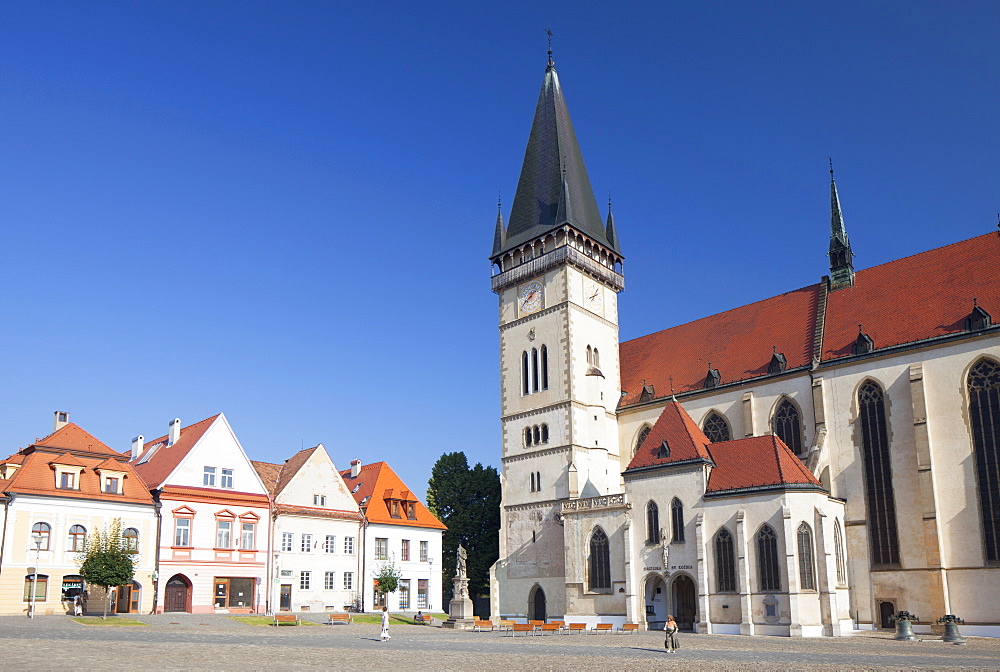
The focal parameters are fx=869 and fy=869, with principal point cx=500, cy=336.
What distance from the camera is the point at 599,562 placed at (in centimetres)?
4106

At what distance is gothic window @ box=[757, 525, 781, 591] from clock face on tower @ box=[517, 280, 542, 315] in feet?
63.5

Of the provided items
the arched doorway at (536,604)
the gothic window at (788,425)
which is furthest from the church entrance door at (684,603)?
the arched doorway at (536,604)

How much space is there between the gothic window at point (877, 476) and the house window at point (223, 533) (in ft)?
96.2

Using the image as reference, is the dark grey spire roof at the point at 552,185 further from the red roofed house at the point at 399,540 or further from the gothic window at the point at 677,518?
the gothic window at the point at 677,518

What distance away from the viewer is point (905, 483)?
36.4m

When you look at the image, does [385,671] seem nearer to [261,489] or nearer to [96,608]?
[96,608]

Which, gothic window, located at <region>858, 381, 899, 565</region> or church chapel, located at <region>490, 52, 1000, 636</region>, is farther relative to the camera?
gothic window, located at <region>858, 381, 899, 565</region>

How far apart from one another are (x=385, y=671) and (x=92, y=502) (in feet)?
88.3

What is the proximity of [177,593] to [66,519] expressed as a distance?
237 inches

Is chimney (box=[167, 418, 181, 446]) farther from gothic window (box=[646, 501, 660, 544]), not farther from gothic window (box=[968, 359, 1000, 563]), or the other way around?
gothic window (box=[968, 359, 1000, 563])

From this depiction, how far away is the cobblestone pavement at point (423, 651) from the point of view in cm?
1861

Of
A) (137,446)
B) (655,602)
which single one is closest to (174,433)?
(137,446)

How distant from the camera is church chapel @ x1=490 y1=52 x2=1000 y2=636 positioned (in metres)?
34.7

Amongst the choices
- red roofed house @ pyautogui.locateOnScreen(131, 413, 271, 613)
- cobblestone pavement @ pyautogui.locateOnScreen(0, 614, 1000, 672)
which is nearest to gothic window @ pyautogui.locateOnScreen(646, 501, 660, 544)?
cobblestone pavement @ pyautogui.locateOnScreen(0, 614, 1000, 672)
